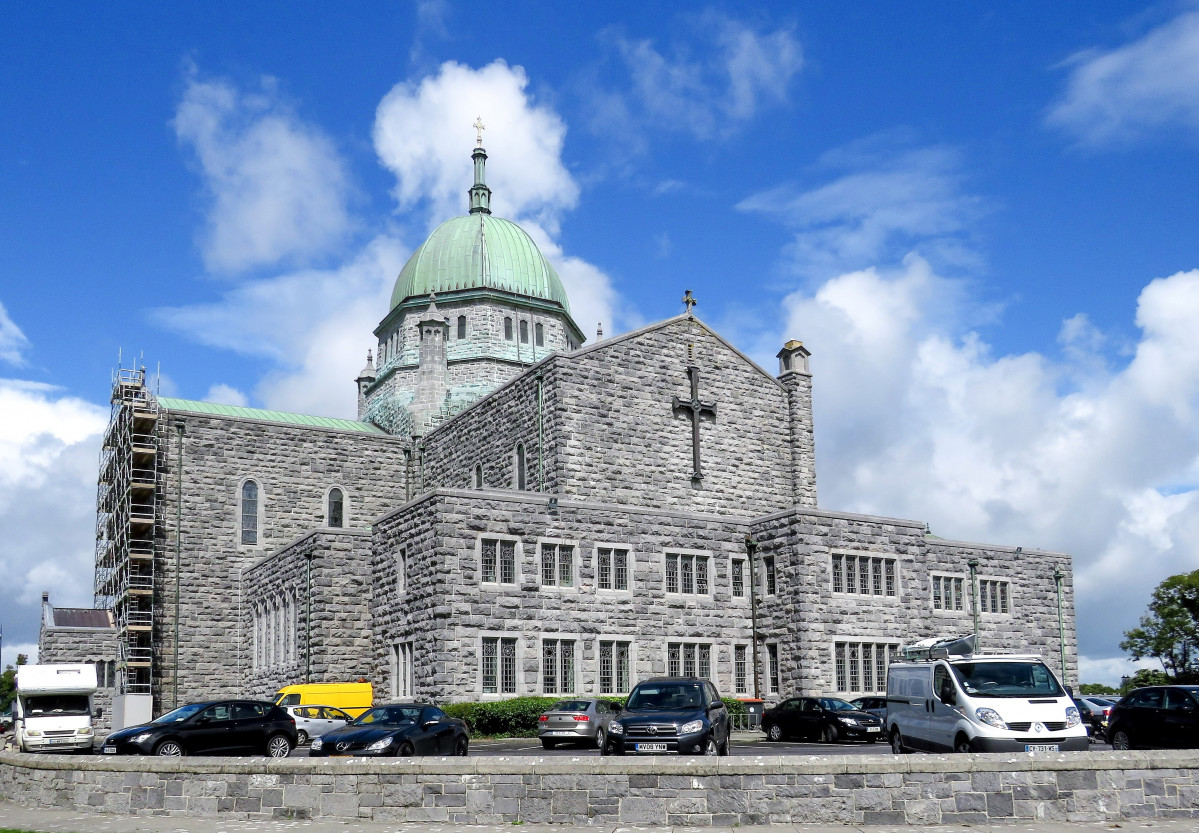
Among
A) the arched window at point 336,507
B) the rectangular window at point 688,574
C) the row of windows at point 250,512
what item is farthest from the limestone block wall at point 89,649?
the rectangular window at point 688,574

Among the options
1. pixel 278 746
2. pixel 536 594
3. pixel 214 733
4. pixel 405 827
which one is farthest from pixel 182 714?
pixel 536 594

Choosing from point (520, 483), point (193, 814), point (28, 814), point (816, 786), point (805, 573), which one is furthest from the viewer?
point (520, 483)

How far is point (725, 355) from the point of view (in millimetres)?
46000

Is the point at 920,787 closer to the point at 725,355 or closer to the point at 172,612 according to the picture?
the point at 725,355

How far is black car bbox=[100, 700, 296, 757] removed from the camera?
23.3m

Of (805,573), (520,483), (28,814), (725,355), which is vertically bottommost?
(28,814)

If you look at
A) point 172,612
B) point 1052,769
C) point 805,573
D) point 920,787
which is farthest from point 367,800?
point 172,612

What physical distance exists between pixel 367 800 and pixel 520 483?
27195 mm

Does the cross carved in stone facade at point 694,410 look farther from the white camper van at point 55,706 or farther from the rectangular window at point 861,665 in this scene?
the white camper van at point 55,706

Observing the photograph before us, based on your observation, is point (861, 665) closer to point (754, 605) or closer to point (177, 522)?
point (754, 605)

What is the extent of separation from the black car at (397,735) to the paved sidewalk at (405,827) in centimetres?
466

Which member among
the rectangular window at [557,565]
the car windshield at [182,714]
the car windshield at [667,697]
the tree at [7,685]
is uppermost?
the rectangular window at [557,565]

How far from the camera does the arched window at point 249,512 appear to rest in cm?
4975

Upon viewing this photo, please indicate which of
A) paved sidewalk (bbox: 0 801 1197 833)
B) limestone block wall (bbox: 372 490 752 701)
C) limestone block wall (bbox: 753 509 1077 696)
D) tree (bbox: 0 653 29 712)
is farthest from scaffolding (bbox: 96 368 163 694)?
tree (bbox: 0 653 29 712)
